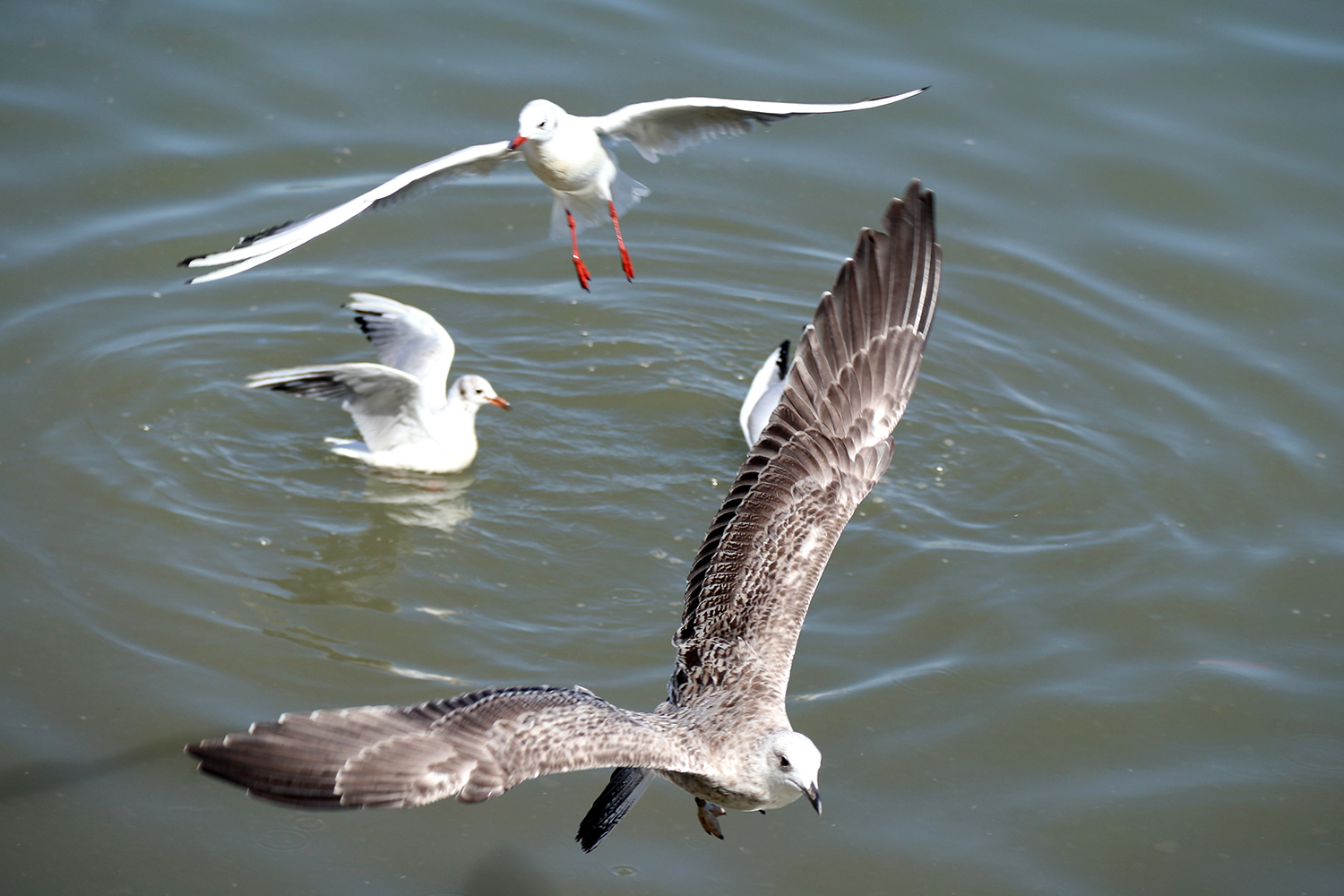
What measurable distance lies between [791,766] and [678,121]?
3578 mm

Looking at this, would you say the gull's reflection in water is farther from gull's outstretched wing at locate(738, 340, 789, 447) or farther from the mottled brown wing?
the mottled brown wing

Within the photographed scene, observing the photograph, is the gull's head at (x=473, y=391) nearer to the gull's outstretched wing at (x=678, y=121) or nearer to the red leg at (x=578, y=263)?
the red leg at (x=578, y=263)

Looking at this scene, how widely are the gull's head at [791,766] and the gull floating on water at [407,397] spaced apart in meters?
3.47

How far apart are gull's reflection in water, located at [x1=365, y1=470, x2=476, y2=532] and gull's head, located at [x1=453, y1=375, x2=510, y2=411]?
43 centimetres

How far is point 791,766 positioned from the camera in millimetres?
4402

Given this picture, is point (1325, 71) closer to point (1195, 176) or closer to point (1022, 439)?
point (1195, 176)

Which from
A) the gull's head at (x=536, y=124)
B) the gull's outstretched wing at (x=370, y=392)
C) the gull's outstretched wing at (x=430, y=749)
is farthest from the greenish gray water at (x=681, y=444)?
the gull's head at (x=536, y=124)

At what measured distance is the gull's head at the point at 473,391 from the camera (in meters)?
7.59

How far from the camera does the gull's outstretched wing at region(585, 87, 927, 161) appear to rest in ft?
20.6

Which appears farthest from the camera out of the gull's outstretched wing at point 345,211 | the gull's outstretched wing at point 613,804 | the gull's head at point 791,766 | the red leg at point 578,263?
the red leg at point 578,263

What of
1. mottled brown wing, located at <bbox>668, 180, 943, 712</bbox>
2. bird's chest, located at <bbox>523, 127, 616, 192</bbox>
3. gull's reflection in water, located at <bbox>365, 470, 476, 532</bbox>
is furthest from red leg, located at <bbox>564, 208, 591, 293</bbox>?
mottled brown wing, located at <bbox>668, 180, 943, 712</bbox>

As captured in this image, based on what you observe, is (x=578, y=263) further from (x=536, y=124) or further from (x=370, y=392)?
(x=370, y=392)

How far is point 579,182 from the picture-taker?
718cm

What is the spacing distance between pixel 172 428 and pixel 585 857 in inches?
148
